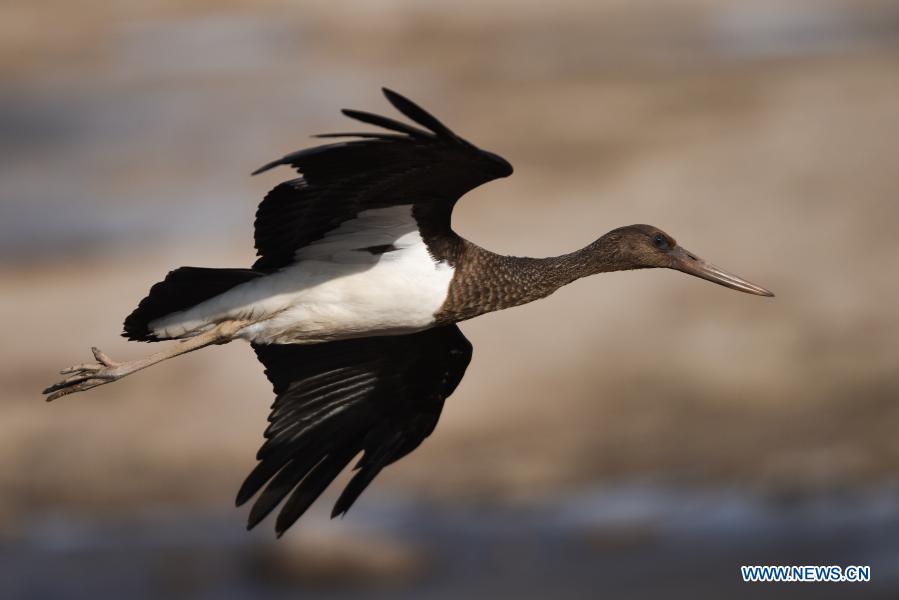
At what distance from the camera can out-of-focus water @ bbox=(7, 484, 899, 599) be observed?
15.4 m

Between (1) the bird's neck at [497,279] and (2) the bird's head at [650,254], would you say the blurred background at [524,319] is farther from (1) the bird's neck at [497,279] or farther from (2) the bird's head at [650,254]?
(1) the bird's neck at [497,279]

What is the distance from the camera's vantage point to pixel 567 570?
51.7 feet

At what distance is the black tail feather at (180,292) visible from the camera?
9352 millimetres

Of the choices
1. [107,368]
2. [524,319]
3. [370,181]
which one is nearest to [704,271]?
[370,181]

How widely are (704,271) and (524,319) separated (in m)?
9.15

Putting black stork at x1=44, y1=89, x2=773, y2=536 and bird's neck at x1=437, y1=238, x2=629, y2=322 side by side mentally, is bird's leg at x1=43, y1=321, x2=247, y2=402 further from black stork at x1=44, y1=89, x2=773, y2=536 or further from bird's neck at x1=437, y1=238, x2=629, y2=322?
bird's neck at x1=437, y1=238, x2=629, y2=322

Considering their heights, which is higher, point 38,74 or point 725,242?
point 38,74

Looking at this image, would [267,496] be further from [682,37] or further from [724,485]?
[682,37]

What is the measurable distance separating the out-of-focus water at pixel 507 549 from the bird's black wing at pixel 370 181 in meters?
6.47

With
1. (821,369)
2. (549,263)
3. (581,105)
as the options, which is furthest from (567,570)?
(581,105)

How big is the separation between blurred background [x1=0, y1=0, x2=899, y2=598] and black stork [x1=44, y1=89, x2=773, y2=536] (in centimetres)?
538

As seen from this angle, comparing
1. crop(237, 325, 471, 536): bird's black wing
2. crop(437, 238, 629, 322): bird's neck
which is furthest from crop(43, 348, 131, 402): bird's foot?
crop(437, 238, 629, 322): bird's neck

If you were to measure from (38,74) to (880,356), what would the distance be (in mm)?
14331

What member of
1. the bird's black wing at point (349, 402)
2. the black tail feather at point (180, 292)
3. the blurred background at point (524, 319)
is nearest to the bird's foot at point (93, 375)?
the black tail feather at point (180, 292)
